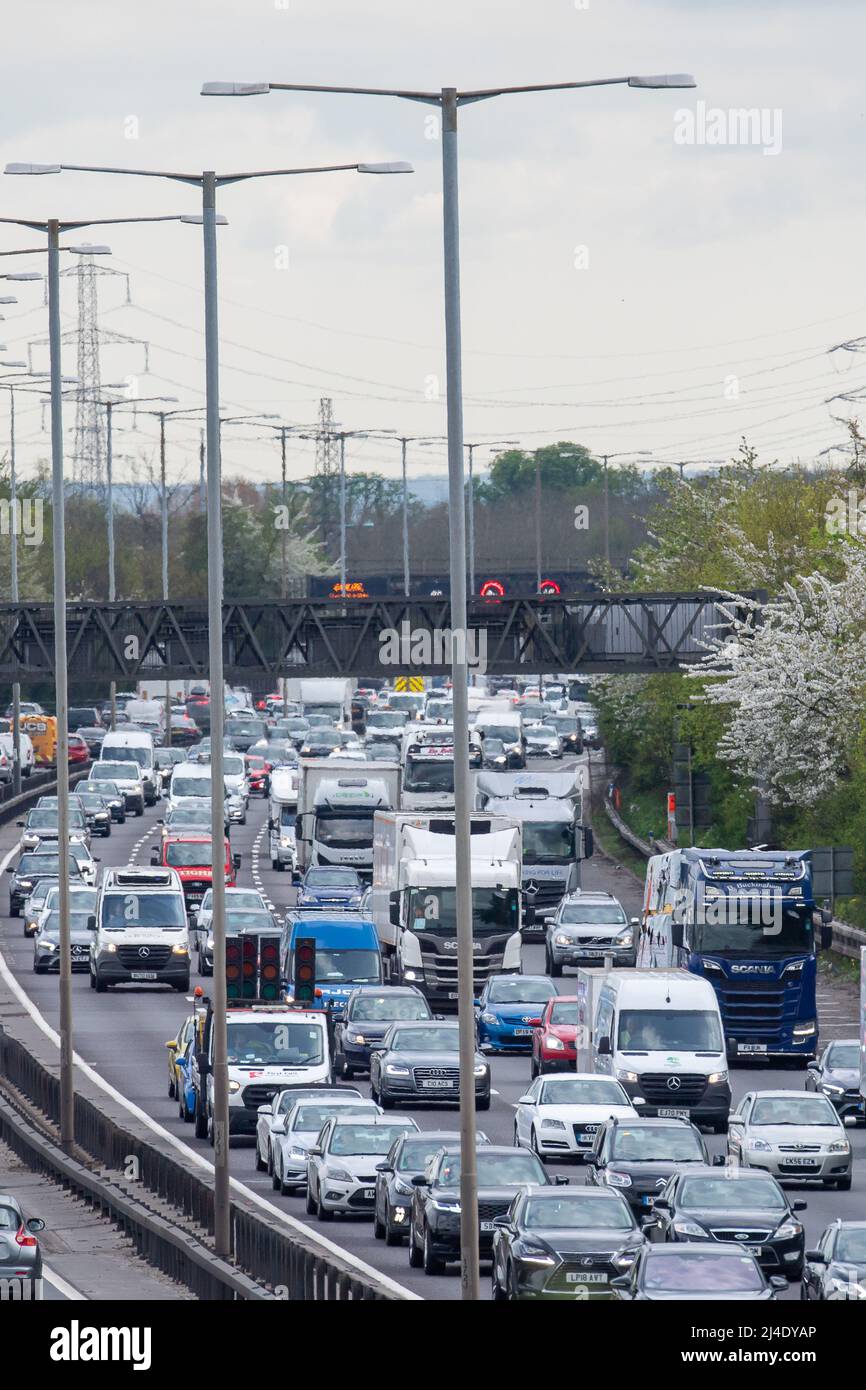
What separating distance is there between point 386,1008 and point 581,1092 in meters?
9.48

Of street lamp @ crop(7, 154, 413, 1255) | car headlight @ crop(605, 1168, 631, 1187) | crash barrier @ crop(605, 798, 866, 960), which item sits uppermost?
street lamp @ crop(7, 154, 413, 1255)

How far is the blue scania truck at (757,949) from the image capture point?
47.9 meters

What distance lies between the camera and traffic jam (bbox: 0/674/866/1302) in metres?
27.6

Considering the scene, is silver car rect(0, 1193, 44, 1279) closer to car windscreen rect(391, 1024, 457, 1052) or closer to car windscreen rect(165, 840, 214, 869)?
car windscreen rect(391, 1024, 457, 1052)

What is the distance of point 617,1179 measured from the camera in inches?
1251

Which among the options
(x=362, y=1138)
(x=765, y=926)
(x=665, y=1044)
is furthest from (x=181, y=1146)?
(x=765, y=926)

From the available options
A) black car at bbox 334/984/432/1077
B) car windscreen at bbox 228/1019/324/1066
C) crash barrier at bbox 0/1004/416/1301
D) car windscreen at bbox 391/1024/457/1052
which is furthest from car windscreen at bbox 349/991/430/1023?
car windscreen at bbox 228/1019/324/1066

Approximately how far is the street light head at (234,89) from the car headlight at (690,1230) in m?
11.3

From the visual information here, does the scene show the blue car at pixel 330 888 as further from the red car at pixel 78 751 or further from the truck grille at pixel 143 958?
the red car at pixel 78 751

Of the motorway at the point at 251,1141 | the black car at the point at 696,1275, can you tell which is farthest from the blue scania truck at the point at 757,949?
the black car at the point at 696,1275

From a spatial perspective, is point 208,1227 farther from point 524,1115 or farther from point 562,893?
point 562,893

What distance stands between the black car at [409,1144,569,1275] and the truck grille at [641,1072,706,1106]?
33.6ft

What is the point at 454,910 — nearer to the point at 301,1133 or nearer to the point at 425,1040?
the point at 425,1040

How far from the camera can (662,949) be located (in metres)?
50.9
